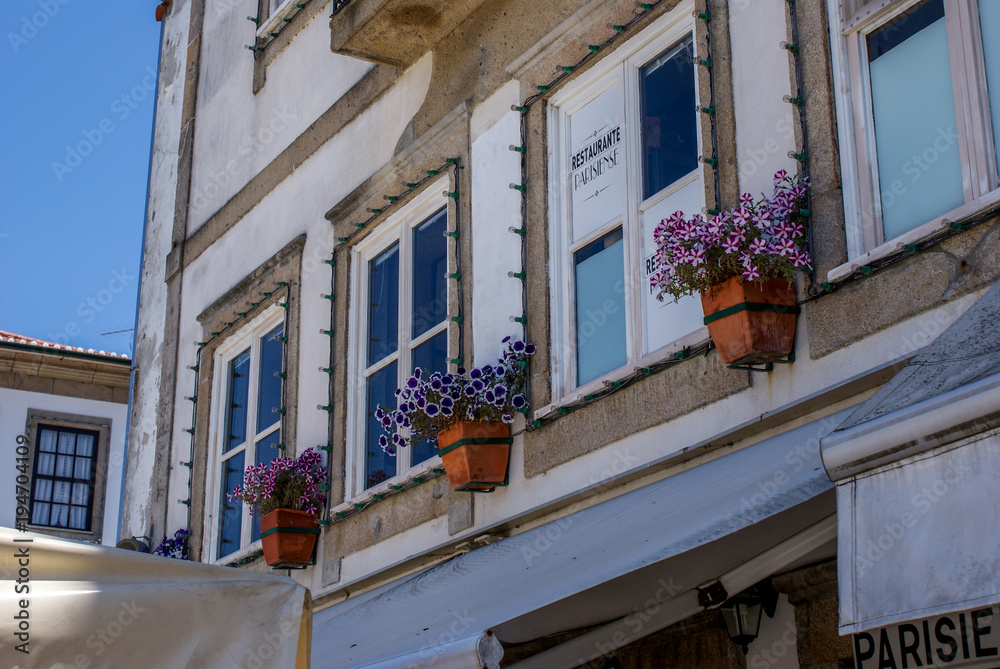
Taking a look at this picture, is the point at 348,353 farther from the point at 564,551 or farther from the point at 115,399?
the point at 115,399

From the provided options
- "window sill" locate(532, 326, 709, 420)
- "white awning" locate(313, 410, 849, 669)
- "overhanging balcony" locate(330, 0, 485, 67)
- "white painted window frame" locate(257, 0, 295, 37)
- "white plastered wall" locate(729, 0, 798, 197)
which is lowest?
"white awning" locate(313, 410, 849, 669)

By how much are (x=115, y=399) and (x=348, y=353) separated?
1390cm

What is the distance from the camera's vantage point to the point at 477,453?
256 inches

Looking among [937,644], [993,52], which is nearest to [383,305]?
[993,52]

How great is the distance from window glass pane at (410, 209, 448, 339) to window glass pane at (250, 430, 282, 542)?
1795 millimetres

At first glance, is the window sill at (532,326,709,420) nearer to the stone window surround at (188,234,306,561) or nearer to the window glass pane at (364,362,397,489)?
the window glass pane at (364,362,397,489)

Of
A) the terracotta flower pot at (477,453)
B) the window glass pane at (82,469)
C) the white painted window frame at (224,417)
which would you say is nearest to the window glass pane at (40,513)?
the window glass pane at (82,469)

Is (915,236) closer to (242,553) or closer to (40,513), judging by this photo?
(242,553)

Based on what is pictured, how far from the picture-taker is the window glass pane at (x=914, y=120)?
473 centimetres

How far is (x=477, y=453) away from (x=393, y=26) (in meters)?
2.88

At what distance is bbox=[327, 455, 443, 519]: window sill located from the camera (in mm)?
7203

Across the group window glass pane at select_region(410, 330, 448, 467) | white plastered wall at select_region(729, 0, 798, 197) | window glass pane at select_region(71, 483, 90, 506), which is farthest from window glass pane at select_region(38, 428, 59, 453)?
white plastered wall at select_region(729, 0, 798, 197)

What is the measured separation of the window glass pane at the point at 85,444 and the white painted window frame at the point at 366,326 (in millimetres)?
13854

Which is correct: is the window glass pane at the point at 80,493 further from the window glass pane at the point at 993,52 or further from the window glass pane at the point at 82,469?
the window glass pane at the point at 993,52
